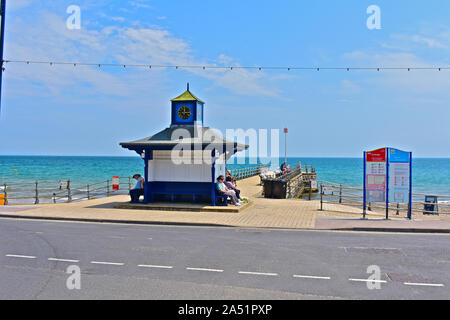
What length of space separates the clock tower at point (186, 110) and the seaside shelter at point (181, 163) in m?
0.52

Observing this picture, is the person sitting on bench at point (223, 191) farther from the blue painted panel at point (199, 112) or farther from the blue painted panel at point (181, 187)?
the blue painted panel at point (199, 112)

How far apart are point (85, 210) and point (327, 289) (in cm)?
1316

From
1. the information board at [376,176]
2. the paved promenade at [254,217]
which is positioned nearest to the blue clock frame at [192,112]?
the paved promenade at [254,217]

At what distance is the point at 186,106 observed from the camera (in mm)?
20328

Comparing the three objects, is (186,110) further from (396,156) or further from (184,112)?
(396,156)

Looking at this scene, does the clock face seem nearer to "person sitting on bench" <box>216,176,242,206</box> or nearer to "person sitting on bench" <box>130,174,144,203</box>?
"person sitting on bench" <box>130,174,144,203</box>

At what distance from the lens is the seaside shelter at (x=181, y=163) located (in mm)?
18266

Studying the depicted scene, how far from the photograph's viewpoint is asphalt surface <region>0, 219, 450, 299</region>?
677cm

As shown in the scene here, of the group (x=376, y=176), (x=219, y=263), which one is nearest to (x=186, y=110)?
(x=376, y=176)

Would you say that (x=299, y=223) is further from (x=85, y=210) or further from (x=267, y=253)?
(x=85, y=210)

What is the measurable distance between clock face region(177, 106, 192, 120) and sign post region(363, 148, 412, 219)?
8816 millimetres

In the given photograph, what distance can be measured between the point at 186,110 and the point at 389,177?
9887 mm
